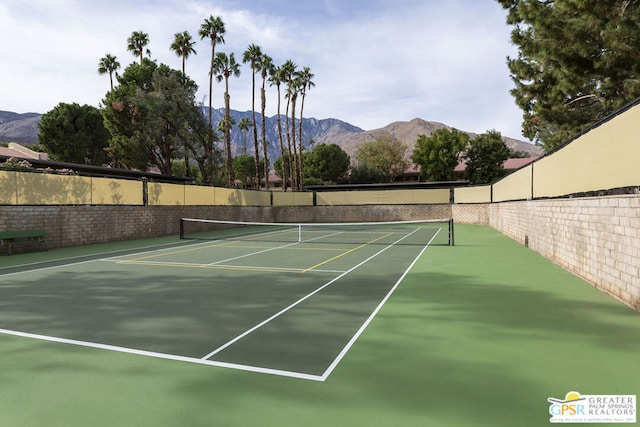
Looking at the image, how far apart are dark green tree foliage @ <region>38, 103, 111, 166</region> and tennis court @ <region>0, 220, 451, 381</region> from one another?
46282mm

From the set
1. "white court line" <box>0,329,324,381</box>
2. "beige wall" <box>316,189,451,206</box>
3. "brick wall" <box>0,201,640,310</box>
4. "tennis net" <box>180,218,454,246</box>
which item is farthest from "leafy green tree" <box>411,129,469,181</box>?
"white court line" <box>0,329,324,381</box>

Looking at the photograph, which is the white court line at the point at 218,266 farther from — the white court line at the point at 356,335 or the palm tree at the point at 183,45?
the palm tree at the point at 183,45

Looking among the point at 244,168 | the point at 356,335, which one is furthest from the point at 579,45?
the point at 244,168

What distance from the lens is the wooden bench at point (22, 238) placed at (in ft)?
45.5

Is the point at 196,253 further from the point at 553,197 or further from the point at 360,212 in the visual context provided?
the point at 360,212

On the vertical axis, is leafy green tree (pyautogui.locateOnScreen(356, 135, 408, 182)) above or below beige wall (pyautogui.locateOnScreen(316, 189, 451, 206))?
above

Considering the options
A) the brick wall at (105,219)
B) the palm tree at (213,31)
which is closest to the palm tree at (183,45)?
the palm tree at (213,31)

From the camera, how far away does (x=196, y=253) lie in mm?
14125

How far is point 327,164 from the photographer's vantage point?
7225 cm

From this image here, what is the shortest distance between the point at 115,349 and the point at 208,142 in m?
40.7

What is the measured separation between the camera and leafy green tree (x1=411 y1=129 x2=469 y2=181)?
5888cm

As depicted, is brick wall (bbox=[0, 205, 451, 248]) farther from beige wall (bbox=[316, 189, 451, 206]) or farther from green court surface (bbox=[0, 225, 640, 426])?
beige wall (bbox=[316, 189, 451, 206])

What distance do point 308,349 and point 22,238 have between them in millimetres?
15696

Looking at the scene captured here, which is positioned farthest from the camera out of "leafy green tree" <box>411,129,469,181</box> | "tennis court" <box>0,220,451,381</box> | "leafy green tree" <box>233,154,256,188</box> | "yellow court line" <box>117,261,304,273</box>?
"leafy green tree" <box>233,154,256,188</box>
